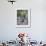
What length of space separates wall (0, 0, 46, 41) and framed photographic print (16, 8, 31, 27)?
5.6 inches

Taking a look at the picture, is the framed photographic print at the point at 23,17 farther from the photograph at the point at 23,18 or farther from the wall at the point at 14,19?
the wall at the point at 14,19

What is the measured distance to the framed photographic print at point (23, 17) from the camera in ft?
18.1

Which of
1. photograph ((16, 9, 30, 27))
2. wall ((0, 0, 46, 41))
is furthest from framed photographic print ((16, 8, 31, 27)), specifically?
wall ((0, 0, 46, 41))

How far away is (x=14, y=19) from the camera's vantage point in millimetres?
5473

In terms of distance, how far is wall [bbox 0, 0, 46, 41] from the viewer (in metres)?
5.42

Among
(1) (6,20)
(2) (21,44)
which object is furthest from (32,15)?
(2) (21,44)

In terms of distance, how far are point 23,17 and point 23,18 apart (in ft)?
0.14

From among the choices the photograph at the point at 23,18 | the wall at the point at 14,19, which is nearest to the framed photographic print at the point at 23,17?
the photograph at the point at 23,18

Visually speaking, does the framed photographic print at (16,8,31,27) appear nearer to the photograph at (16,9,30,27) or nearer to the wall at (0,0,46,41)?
the photograph at (16,9,30,27)

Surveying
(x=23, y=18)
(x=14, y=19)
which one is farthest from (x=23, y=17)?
(x=14, y=19)

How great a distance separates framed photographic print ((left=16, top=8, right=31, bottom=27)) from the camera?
5.51 meters

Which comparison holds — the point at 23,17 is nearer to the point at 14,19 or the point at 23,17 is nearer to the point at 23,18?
the point at 23,18

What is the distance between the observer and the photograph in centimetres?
551

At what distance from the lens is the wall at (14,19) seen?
5.42m
